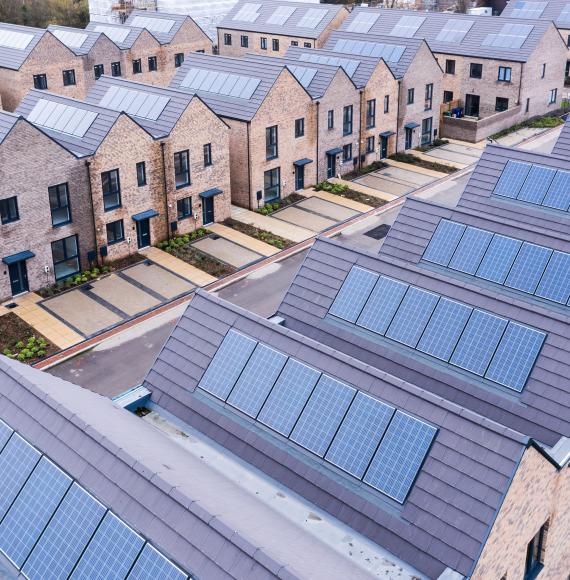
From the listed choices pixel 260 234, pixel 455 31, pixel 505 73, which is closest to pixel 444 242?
pixel 260 234

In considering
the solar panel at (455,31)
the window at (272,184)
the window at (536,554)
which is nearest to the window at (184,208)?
the window at (272,184)

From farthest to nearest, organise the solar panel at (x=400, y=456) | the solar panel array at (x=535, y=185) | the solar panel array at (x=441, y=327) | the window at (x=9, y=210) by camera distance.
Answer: the window at (x=9, y=210) → the solar panel array at (x=535, y=185) → the solar panel array at (x=441, y=327) → the solar panel at (x=400, y=456)

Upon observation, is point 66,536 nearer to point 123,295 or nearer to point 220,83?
point 123,295

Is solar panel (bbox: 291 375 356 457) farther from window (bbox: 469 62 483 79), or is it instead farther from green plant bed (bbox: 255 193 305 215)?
window (bbox: 469 62 483 79)

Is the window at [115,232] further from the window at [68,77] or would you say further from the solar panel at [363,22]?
the solar panel at [363,22]

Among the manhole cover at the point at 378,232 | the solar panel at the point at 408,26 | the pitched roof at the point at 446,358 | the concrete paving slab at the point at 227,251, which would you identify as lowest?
the concrete paving slab at the point at 227,251

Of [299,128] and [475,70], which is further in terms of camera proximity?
[475,70]

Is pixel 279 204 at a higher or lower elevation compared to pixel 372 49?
lower
